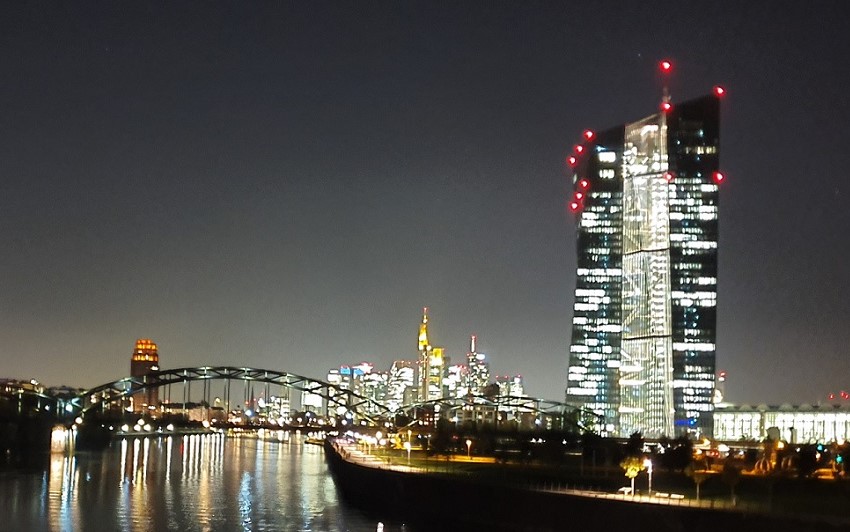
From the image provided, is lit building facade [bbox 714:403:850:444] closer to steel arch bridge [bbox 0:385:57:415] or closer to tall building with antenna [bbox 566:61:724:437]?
tall building with antenna [bbox 566:61:724:437]

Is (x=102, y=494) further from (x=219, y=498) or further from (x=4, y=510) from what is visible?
(x=4, y=510)

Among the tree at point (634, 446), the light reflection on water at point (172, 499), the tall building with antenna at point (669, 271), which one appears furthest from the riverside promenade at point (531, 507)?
the tall building with antenna at point (669, 271)

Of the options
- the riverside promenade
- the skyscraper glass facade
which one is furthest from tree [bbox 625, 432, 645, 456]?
the skyscraper glass facade

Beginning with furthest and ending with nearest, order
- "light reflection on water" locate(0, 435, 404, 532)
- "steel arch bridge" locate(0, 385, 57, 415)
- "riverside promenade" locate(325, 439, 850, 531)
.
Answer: "steel arch bridge" locate(0, 385, 57, 415), "light reflection on water" locate(0, 435, 404, 532), "riverside promenade" locate(325, 439, 850, 531)

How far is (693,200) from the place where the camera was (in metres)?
167

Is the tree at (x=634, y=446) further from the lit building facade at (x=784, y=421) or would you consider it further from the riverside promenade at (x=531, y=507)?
the lit building facade at (x=784, y=421)

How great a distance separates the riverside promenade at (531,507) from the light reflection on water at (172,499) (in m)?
2.49

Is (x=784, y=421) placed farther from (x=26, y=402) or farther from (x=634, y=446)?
(x=26, y=402)

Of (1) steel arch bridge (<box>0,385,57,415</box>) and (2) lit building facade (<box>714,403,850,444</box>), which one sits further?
(2) lit building facade (<box>714,403,850,444</box>)

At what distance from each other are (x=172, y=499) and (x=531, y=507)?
1266 inches

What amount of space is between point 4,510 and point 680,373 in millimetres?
112344

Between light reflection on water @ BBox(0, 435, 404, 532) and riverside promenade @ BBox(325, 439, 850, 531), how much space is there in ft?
8.17

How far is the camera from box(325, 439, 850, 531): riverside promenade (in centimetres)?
4112

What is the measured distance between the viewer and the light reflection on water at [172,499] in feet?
205
